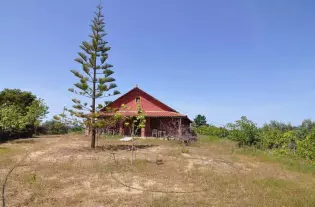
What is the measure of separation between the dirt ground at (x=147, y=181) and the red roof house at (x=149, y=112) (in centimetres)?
1039

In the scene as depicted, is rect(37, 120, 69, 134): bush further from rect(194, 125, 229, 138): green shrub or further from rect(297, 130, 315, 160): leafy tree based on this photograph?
rect(297, 130, 315, 160): leafy tree

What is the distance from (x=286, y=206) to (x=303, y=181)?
445 cm

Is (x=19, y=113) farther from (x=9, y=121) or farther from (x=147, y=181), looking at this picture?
(x=147, y=181)

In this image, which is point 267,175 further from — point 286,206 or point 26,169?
point 26,169

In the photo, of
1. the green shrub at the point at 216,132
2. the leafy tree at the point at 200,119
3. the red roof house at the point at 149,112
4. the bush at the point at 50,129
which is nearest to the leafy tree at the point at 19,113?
the bush at the point at 50,129

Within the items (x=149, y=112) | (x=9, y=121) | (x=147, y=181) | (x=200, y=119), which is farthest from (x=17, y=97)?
(x=200, y=119)

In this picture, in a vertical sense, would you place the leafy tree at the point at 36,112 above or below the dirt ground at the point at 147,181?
above

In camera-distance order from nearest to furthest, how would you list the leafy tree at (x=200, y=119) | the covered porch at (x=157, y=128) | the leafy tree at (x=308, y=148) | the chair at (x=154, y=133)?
the leafy tree at (x=308, y=148) < the covered porch at (x=157, y=128) < the chair at (x=154, y=133) < the leafy tree at (x=200, y=119)

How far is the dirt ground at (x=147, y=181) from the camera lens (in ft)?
27.9

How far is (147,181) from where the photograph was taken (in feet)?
35.0

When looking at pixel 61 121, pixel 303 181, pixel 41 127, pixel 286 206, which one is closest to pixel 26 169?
pixel 61 121

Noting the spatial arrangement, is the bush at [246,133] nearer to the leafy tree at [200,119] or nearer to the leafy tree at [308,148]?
the leafy tree at [308,148]

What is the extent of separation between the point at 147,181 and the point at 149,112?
56.3ft

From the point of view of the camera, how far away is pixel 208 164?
45.5ft
